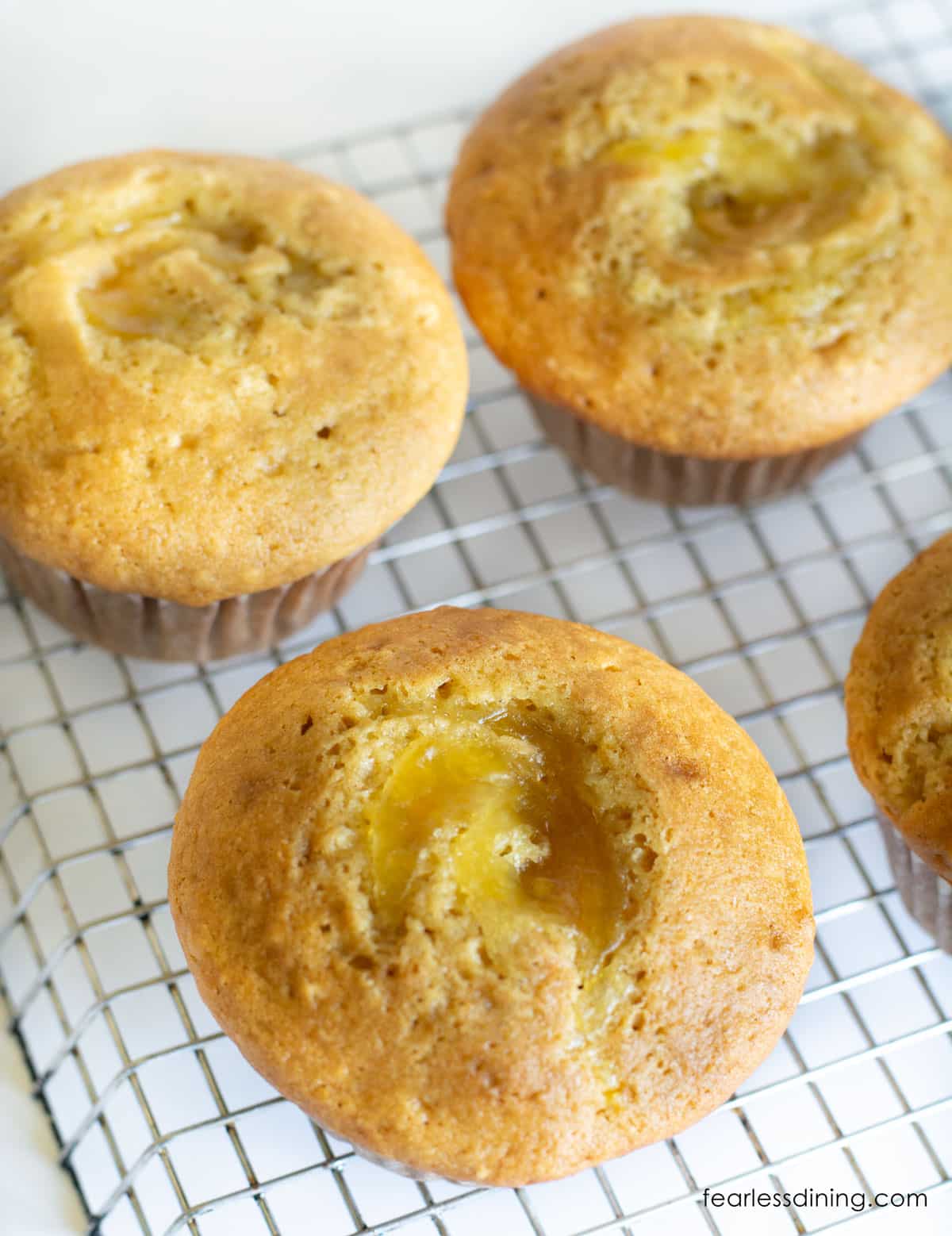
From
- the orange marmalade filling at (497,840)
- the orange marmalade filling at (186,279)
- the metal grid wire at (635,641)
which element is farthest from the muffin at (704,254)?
the orange marmalade filling at (497,840)

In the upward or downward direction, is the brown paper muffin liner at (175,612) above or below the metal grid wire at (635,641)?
above

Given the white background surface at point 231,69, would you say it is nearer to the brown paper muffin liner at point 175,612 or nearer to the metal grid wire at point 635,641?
the metal grid wire at point 635,641

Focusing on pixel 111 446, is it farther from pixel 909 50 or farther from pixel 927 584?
pixel 909 50

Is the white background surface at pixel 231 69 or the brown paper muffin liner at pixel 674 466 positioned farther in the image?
the white background surface at pixel 231 69

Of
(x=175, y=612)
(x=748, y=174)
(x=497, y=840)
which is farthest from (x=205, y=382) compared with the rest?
(x=748, y=174)

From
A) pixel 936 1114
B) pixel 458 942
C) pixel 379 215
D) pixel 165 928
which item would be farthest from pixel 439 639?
pixel 936 1114

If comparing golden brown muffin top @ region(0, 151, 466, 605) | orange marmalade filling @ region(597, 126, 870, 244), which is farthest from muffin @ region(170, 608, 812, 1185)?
orange marmalade filling @ region(597, 126, 870, 244)
